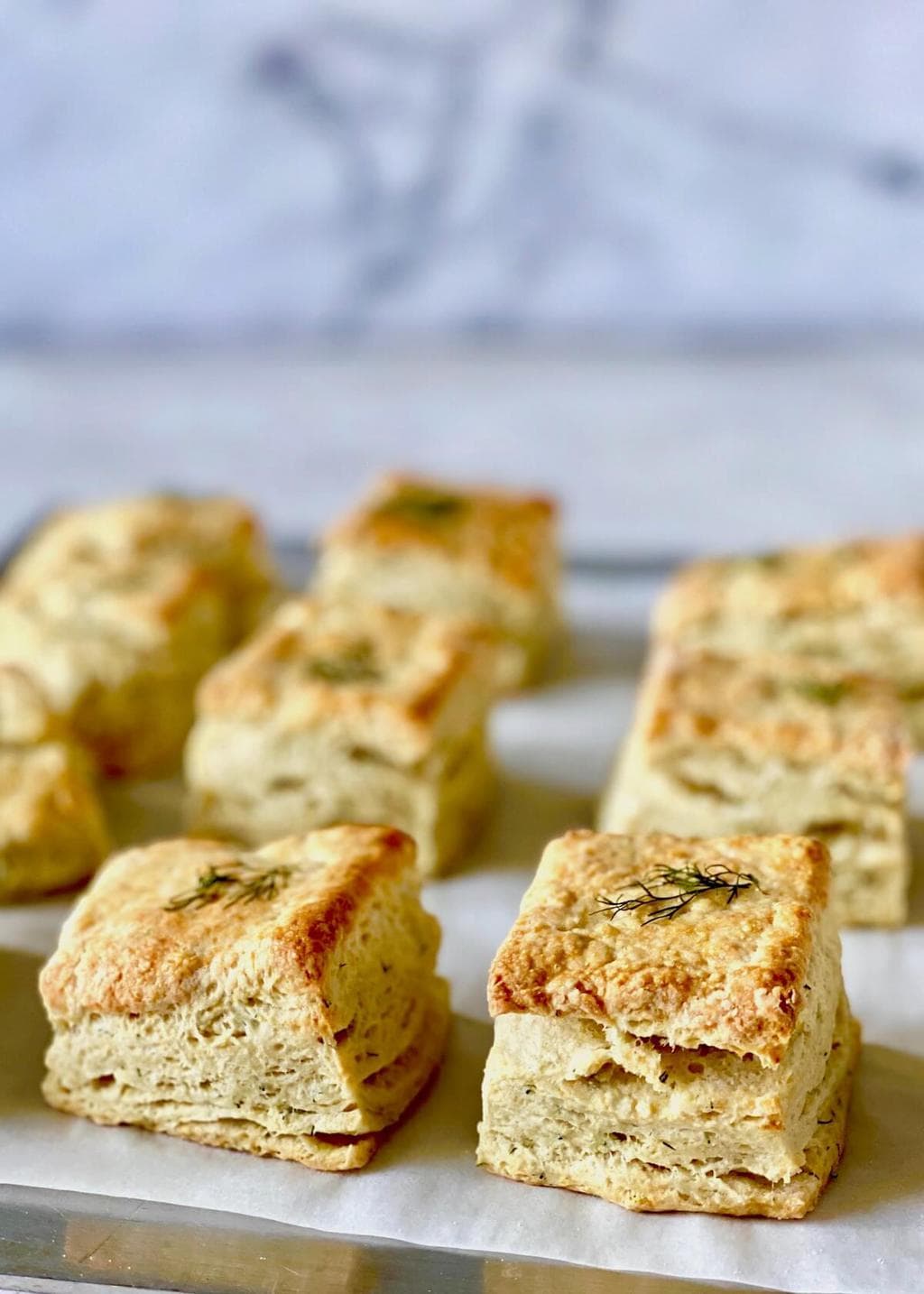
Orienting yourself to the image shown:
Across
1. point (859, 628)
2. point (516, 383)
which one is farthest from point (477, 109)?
point (859, 628)

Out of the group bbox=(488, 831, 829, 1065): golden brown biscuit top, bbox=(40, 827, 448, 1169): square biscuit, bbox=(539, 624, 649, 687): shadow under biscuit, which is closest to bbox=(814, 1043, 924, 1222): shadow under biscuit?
bbox=(488, 831, 829, 1065): golden brown biscuit top

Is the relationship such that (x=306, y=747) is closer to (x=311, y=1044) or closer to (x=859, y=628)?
(x=311, y=1044)

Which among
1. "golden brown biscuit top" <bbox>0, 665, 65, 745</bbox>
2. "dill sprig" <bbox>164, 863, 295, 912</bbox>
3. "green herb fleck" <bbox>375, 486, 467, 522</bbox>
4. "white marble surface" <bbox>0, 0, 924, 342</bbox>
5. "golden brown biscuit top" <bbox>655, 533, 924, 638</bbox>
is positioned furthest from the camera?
"white marble surface" <bbox>0, 0, 924, 342</bbox>

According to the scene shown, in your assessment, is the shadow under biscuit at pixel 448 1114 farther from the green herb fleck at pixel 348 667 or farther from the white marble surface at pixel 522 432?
the white marble surface at pixel 522 432

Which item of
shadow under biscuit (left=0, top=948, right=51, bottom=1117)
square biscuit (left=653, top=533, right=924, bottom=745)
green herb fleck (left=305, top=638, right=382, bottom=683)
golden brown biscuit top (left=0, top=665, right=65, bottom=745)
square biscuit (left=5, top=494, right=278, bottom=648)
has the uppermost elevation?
square biscuit (left=653, top=533, right=924, bottom=745)

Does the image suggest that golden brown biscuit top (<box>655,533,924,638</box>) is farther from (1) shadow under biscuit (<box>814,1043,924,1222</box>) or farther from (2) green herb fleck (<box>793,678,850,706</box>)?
(1) shadow under biscuit (<box>814,1043,924,1222</box>)

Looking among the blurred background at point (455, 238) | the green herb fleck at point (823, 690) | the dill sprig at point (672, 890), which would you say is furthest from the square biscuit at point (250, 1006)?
the blurred background at point (455, 238)
